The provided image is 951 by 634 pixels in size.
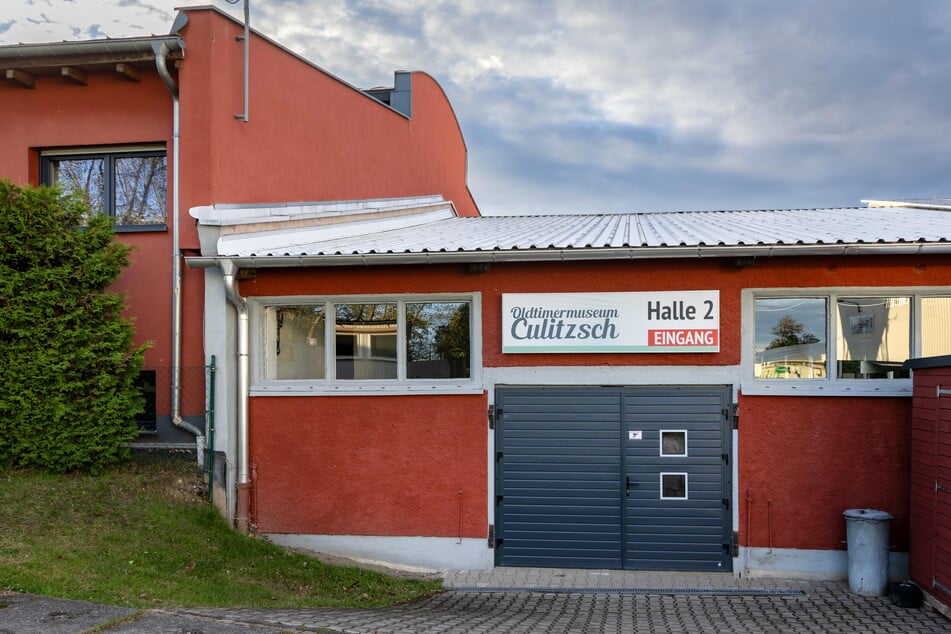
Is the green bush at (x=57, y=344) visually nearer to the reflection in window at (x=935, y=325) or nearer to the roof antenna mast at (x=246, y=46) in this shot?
the roof antenna mast at (x=246, y=46)

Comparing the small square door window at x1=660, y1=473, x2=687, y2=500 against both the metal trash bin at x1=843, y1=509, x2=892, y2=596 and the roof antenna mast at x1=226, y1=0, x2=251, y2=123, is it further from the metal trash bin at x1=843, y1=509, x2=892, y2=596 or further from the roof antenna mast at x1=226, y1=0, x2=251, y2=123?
the roof antenna mast at x1=226, y1=0, x2=251, y2=123

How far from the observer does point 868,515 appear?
7.73 m

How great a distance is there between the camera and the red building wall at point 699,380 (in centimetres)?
815

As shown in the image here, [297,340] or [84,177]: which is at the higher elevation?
[84,177]

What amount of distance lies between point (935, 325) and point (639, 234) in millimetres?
3420

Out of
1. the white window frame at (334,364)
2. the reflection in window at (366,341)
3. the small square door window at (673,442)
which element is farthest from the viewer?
the reflection in window at (366,341)

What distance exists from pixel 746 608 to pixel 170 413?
23.1 ft

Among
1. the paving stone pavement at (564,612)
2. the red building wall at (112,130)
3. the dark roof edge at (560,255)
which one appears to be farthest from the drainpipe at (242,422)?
the paving stone pavement at (564,612)

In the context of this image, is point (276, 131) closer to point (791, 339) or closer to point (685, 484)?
point (685, 484)

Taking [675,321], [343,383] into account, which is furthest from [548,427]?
[343,383]

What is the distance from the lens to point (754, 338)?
8.40 meters

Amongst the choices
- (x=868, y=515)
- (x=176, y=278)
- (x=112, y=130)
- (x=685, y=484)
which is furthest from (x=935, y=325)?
(x=112, y=130)

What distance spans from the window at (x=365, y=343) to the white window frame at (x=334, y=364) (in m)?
0.01

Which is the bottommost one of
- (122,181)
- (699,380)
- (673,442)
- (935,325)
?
(673,442)
